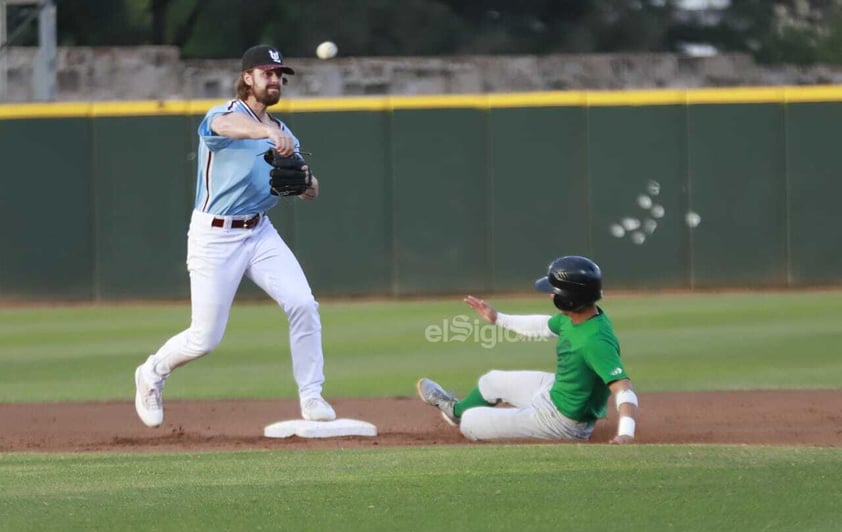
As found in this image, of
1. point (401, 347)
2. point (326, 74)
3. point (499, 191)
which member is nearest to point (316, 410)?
point (401, 347)

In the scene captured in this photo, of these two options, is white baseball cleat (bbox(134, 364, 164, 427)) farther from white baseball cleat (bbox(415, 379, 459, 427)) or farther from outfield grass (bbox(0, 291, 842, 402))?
outfield grass (bbox(0, 291, 842, 402))

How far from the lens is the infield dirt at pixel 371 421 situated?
6734 mm

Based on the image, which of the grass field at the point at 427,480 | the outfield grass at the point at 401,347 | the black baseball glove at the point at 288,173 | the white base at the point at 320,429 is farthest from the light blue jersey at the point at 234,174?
the outfield grass at the point at 401,347

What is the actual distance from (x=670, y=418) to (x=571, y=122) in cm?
704

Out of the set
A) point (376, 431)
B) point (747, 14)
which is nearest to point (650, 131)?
point (376, 431)

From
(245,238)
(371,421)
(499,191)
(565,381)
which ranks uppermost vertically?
(499,191)

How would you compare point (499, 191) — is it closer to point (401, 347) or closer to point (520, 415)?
point (401, 347)

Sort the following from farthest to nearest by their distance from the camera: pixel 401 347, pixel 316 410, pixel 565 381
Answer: pixel 401 347 < pixel 316 410 < pixel 565 381

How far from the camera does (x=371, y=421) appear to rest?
761 centimetres

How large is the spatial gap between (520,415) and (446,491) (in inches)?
67.1

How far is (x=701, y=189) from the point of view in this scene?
46.6 ft

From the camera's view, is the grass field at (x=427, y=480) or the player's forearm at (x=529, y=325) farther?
the player's forearm at (x=529, y=325)

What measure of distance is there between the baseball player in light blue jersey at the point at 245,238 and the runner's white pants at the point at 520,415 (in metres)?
0.74

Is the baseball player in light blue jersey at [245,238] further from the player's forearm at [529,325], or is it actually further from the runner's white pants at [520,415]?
the player's forearm at [529,325]
